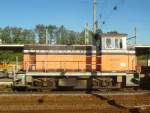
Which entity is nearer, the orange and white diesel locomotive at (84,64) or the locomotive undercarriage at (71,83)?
the locomotive undercarriage at (71,83)

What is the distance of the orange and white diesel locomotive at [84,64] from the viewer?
18719 mm

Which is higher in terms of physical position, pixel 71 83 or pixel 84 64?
pixel 84 64

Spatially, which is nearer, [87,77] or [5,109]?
[5,109]

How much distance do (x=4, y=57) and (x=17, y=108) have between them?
28137 millimetres

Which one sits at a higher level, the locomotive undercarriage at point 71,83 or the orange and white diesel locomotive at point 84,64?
the orange and white diesel locomotive at point 84,64

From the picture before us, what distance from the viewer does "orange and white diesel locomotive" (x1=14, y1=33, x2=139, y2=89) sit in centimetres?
1872

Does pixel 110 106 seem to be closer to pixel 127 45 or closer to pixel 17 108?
pixel 17 108

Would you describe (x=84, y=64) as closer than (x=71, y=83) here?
No

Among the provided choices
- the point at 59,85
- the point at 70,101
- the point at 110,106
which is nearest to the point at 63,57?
the point at 59,85

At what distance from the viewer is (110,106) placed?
12227 millimetres

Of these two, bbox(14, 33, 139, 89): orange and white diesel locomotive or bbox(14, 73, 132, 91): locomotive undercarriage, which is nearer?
bbox(14, 73, 132, 91): locomotive undercarriage

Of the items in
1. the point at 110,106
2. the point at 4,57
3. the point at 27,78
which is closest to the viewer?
the point at 110,106

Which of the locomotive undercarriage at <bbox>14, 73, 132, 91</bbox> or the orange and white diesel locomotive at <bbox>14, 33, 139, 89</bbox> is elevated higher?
the orange and white diesel locomotive at <bbox>14, 33, 139, 89</bbox>

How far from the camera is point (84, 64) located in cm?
1928
